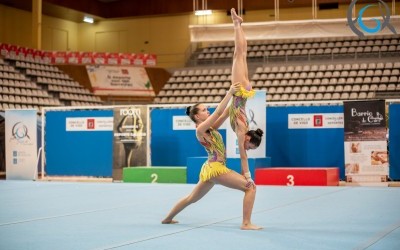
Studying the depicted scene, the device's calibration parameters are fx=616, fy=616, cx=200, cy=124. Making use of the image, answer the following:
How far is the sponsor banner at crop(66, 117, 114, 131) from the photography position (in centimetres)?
1405

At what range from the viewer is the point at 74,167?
14.4m

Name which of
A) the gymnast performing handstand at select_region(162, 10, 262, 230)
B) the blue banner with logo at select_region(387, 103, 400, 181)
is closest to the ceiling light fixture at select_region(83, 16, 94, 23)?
the blue banner with logo at select_region(387, 103, 400, 181)

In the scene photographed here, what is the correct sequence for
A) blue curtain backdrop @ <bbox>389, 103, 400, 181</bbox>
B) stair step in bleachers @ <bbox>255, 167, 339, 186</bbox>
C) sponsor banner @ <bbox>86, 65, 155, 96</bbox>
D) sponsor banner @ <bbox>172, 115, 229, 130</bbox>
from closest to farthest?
1. stair step in bleachers @ <bbox>255, 167, 339, 186</bbox>
2. blue curtain backdrop @ <bbox>389, 103, 400, 181</bbox>
3. sponsor banner @ <bbox>172, 115, 229, 130</bbox>
4. sponsor banner @ <bbox>86, 65, 155, 96</bbox>

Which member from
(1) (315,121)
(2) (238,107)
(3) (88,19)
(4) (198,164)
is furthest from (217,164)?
(3) (88,19)

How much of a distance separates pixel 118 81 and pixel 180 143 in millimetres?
11209

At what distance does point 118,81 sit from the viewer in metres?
24.3

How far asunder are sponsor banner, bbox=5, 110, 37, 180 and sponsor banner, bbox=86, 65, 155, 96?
9.58m

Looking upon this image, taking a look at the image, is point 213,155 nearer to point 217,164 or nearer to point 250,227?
point 217,164

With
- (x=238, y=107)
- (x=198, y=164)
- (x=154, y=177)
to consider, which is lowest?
(x=154, y=177)

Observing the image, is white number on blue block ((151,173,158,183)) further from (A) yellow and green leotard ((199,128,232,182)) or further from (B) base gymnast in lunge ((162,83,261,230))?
(A) yellow and green leotard ((199,128,232,182))

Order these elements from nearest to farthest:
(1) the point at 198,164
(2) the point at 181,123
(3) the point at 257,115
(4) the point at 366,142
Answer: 1. (4) the point at 366,142
2. (3) the point at 257,115
3. (1) the point at 198,164
4. (2) the point at 181,123

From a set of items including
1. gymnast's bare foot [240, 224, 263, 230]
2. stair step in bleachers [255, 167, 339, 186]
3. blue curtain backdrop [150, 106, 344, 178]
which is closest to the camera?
gymnast's bare foot [240, 224, 263, 230]

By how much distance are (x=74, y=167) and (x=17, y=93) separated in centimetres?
684

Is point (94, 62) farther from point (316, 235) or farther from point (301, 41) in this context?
point (316, 235)
